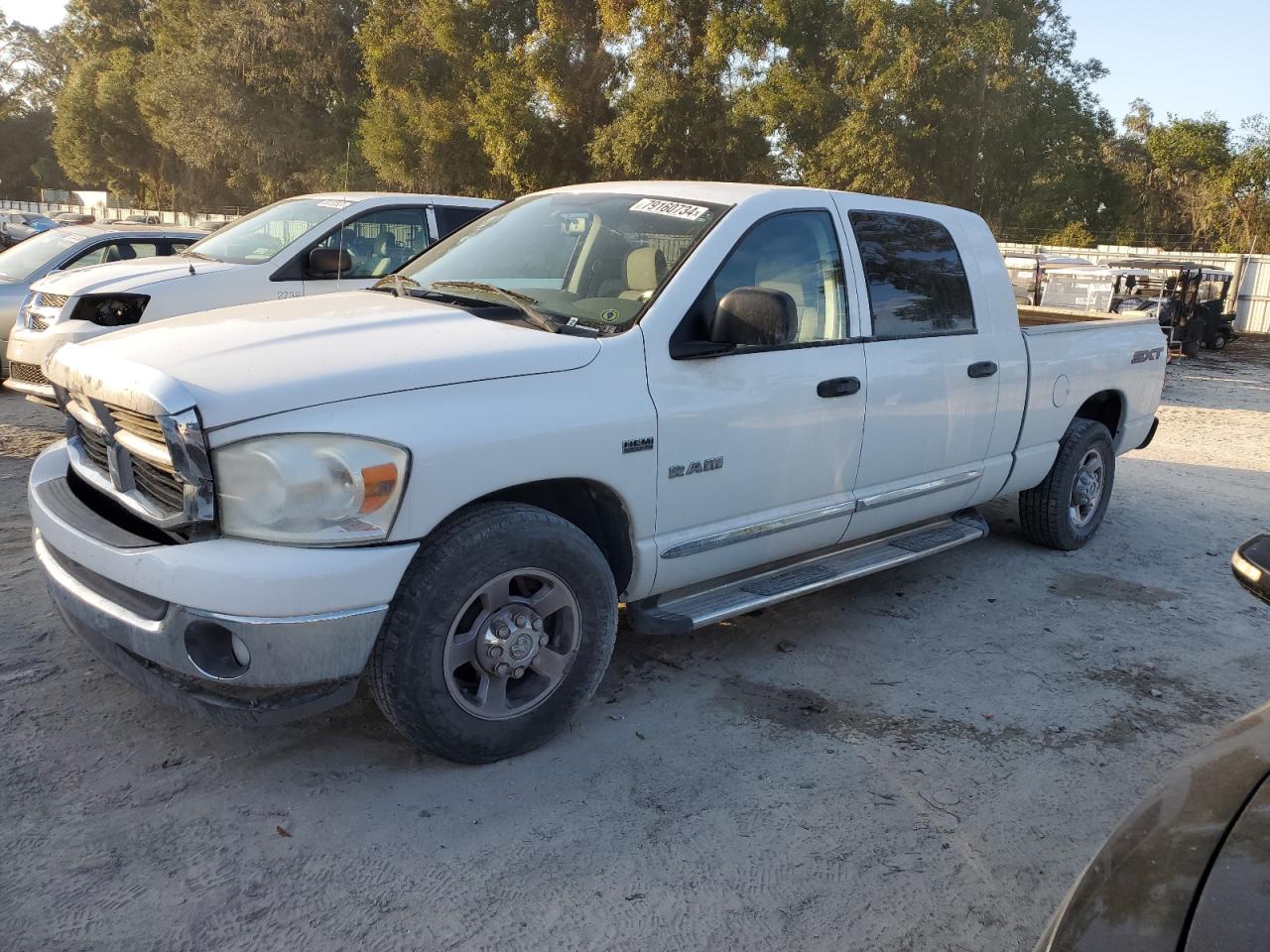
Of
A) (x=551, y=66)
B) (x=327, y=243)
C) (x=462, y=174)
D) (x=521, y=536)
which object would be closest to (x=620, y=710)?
(x=521, y=536)

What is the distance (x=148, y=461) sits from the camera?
3119mm

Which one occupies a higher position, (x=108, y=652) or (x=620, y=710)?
(x=108, y=652)

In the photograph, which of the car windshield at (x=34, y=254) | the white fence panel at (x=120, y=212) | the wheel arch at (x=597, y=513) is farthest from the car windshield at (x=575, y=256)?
the white fence panel at (x=120, y=212)

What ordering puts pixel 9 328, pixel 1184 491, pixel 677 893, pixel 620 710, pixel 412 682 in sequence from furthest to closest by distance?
pixel 9 328
pixel 1184 491
pixel 620 710
pixel 412 682
pixel 677 893

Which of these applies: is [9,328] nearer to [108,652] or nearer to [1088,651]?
[108,652]

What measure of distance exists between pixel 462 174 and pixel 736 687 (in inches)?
1293

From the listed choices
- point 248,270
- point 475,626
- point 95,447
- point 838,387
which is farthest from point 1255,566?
point 248,270

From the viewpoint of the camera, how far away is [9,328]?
9445 mm

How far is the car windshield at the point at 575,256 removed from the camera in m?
3.90

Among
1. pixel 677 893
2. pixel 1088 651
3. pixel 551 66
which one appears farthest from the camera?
pixel 551 66

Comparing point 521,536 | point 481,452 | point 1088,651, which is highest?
point 481,452

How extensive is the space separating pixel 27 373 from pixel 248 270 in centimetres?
196

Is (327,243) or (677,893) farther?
(327,243)

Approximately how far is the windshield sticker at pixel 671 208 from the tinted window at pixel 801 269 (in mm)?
234
